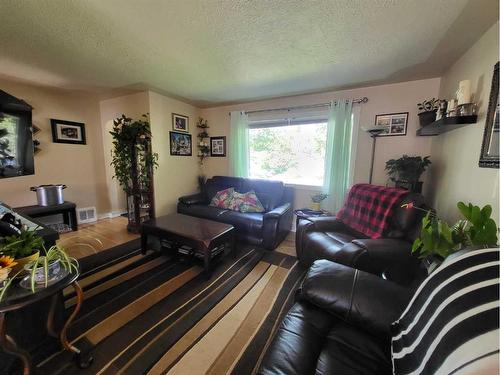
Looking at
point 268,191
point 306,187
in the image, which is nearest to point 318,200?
point 306,187

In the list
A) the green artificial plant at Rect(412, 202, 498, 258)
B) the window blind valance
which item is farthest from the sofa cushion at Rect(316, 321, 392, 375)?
the window blind valance

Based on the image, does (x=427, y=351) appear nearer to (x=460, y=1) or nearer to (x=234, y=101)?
(x=460, y=1)

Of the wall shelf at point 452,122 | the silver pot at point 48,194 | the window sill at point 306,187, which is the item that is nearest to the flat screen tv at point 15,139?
the silver pot at point 48,194

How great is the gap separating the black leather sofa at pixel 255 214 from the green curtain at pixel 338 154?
25.9 inches

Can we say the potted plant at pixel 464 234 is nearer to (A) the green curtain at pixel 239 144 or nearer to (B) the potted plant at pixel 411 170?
(B) the potted plant at pixel 411 170

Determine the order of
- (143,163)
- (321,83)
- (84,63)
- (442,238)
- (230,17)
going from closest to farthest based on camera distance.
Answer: (442,238), (230,17), (84,63), (321,83), (143,163)

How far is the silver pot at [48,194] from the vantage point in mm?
2924

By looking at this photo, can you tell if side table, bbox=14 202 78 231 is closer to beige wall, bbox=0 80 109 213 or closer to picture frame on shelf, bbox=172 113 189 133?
beige wall, bbox=0 80 109 213

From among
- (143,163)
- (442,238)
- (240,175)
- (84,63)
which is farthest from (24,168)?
(442,238)

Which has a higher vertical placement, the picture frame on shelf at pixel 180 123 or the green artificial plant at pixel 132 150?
the picture frame on shelf at pixel 180 123

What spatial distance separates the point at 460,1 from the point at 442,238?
141cm

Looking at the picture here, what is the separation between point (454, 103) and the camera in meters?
1.58

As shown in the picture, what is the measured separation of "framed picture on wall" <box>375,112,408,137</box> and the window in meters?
0.73

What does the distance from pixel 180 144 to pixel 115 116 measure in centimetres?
120
